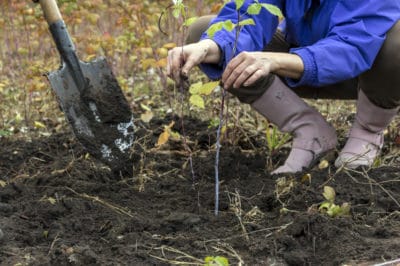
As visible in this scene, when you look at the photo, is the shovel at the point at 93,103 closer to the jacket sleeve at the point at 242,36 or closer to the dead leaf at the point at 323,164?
the jacket sleeve at the point at 242,36

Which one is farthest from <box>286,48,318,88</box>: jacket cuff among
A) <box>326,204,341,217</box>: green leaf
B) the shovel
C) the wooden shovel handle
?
the wooden shovel handle

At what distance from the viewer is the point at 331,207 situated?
2.39 m

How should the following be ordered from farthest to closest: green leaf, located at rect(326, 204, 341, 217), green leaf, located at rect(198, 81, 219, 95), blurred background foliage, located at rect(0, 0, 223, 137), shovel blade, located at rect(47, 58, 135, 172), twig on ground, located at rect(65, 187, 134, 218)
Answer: blurred background foliage, located at rect(0, 0, 223, 137), shovel blade, located at rect(47, 58, 135, 172), twig on ground, located at rect(65, 187, 134, 218), green leaf, located at rect(326, 204, 341, 217), green leaf, located at rect(198, 81, 219, 95)

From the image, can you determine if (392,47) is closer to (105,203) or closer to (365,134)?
(365,134)

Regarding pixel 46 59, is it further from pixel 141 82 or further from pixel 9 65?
pixel 141 82

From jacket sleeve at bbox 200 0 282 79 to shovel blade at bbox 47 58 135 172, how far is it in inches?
19.6

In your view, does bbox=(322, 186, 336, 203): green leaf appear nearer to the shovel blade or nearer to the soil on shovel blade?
the soil on shovel blade

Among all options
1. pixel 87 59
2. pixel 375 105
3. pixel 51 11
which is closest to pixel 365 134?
pixel 375 105

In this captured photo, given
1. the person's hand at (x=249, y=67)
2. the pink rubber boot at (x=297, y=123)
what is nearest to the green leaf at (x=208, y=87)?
the person's hand at (x=249, y=67)

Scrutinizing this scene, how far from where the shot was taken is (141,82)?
16.7ft

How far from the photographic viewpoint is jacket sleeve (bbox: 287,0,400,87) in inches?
95.2

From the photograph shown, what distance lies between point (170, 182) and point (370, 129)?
931mm

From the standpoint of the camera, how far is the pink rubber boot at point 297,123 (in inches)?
Answer: 117

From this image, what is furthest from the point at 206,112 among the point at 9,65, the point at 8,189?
the point at 9,65
